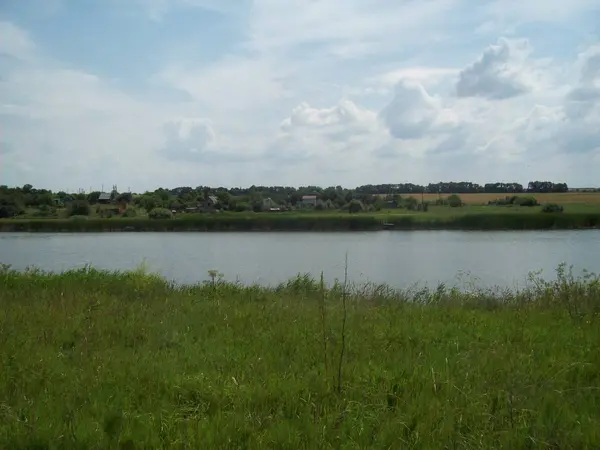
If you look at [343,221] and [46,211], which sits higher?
[46,211]

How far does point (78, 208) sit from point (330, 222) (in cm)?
3051

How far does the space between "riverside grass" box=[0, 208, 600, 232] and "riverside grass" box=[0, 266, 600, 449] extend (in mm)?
47565

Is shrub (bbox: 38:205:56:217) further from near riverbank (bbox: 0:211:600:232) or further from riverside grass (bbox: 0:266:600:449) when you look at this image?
riverside grass (bbox: 0:266:600:449)

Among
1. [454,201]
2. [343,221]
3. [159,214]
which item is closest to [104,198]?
[159,214]

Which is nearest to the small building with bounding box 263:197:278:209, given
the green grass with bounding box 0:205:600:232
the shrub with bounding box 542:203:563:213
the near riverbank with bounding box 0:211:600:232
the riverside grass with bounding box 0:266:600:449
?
the green grass with bounding box 0:205:600:232

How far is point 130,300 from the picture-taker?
29.7 feet

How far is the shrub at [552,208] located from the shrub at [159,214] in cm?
3967

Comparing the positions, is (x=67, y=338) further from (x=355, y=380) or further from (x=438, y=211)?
A: (x=438, y=211)

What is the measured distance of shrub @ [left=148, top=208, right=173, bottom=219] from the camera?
6185 centimetres

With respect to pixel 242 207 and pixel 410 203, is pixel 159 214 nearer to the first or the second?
pixel 242 207

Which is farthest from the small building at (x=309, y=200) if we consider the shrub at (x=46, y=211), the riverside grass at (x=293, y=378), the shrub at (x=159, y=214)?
the riverside grass at (x=293, y=378)

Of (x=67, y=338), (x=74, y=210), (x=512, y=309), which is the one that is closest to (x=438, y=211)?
(x=74, y=210)

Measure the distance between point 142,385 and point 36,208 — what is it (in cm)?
6623

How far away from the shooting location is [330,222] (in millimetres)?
57469
